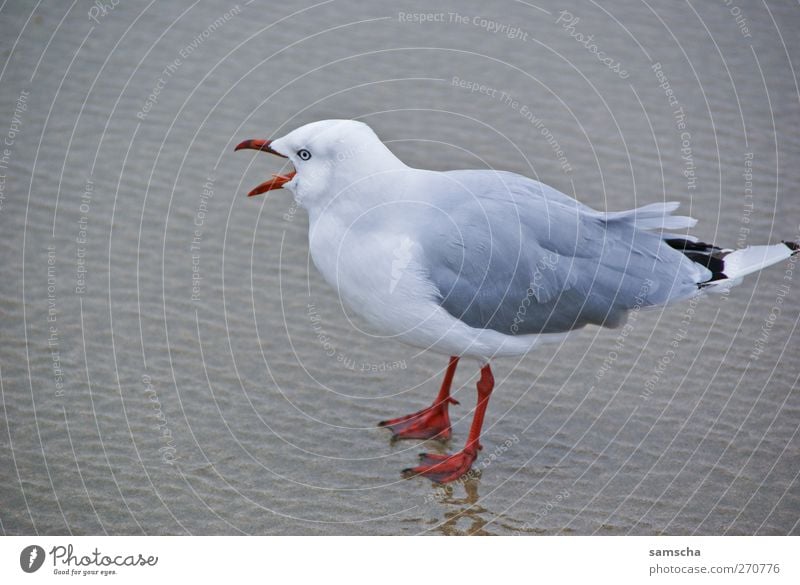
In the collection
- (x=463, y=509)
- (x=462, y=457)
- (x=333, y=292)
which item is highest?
(x=333, y=292)

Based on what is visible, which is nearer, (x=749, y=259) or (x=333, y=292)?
(x=749, y=259)

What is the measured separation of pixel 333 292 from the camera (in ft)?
16.3

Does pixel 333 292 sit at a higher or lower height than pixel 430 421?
higher

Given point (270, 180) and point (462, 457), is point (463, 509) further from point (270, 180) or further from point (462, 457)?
point (270, 180)

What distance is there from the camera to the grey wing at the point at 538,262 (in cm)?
382

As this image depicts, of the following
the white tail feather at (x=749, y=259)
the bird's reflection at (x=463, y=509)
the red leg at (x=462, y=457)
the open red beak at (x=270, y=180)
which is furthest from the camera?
the white tail feather at (x=749, y=259)

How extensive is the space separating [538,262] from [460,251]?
283 millimetres

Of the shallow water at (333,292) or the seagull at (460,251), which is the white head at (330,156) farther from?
the shallow water at (333,292)

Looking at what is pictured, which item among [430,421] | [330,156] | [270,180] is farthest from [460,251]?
[430,421]

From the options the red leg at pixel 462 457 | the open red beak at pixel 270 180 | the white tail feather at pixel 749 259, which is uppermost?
the open red beak at pixel 270 180

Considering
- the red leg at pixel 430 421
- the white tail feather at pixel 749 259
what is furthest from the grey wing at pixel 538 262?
the red leg at pixel 430 421
